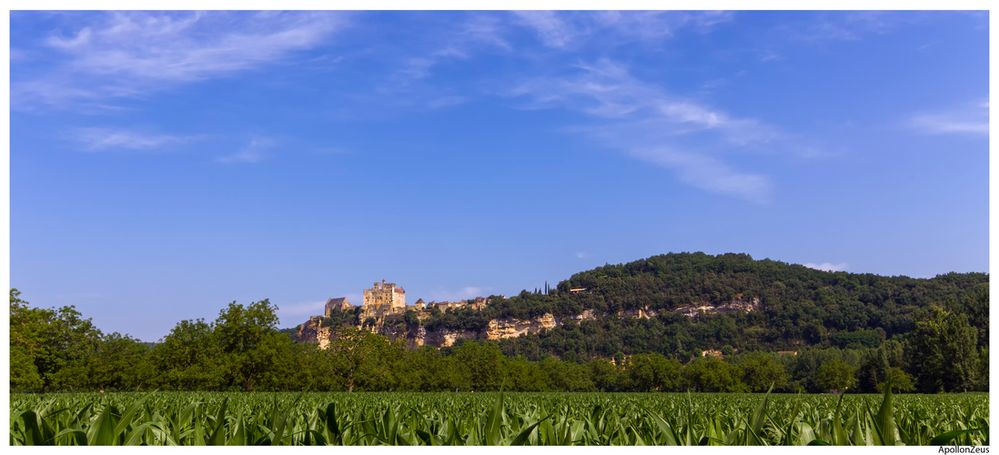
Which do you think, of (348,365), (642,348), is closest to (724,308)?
(642,348)

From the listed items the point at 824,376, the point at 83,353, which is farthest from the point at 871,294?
the point at 83,353

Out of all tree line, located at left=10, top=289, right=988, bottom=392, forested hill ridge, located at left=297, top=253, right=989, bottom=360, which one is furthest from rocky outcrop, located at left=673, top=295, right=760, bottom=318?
tree line, located at left=10, top=289, right=988, bottom=392

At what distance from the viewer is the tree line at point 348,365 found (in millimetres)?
58562

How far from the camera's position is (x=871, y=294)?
506ft

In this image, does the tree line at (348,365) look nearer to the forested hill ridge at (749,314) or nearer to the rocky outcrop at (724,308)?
the forested hill ridge at (749,314)

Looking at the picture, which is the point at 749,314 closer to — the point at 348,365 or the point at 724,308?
the point at 724,308

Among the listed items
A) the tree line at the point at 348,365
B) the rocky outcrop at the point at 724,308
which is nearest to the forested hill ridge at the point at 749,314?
the rocky outcrop at the point at 724,308

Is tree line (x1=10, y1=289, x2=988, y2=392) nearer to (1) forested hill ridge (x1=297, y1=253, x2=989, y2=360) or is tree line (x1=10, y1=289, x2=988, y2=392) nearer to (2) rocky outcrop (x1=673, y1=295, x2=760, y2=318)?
(1) forested hill ridge (x1=297, y1=253, x2=989, y2=360)

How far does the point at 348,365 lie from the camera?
2913 inches

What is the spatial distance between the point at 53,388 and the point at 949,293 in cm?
14700

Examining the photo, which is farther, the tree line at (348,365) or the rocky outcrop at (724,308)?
the rocky outcrop at (724,308)

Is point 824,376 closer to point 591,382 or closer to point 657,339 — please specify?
point 591,382

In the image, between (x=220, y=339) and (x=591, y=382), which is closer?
(x=220, y=339)

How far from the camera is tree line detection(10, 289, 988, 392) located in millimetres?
58562
